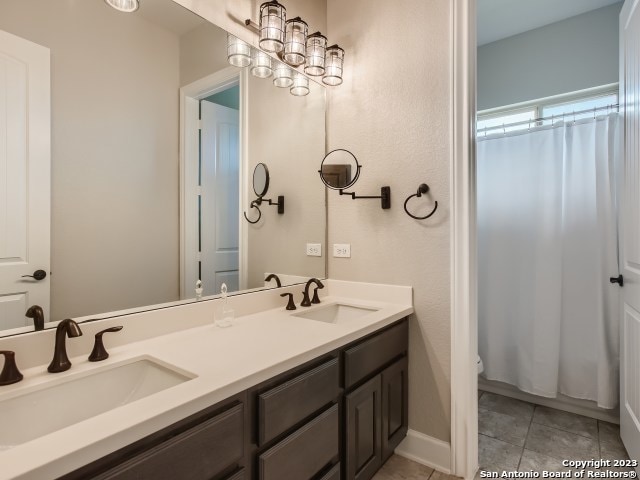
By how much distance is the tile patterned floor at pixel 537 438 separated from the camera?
182 cm

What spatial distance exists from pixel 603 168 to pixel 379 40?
1593mm

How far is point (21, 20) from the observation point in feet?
3.40

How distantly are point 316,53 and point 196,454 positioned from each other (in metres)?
1.91

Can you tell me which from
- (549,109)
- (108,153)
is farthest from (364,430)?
(549,109)

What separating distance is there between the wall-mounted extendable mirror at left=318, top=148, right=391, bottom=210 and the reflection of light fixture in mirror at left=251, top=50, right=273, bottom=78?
554 millimetres

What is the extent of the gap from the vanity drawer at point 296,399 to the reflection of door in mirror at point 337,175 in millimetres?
1065

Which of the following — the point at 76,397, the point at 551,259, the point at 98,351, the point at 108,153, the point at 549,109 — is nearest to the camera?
the point at 76,397

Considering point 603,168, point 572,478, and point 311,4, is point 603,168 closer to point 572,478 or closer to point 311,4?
point 572,478

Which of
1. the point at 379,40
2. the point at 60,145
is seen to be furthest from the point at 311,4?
the point at 60,145

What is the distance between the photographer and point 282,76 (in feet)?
6.37

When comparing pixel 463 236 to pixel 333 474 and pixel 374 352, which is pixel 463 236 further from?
pixel 333 474

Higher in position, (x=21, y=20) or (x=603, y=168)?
(x=21, y=20)

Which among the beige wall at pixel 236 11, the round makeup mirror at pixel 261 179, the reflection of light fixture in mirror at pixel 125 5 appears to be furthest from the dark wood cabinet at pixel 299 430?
the beige wall at pixel 236 11

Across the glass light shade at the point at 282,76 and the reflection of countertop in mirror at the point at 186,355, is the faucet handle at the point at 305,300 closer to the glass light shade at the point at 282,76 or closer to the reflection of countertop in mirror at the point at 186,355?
the reflection of countertop in mirror at the point at 186,355
